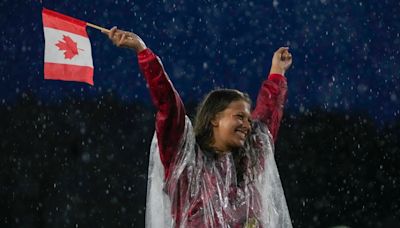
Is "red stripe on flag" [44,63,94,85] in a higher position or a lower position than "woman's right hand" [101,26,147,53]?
lower

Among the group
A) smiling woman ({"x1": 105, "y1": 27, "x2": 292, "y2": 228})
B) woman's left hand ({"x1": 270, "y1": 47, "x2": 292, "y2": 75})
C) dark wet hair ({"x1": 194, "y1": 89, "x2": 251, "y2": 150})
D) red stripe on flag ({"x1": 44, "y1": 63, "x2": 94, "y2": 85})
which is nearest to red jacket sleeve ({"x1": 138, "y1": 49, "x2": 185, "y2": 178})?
smiling woman ({"x1": 105, "y1": 27, "x2": 292, "y2": 228})

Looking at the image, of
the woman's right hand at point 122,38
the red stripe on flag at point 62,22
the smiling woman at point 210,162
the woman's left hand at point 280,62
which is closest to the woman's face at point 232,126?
the smiling woman at point 210,162

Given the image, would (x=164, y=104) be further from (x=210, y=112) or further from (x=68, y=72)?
(x=68, y=72)

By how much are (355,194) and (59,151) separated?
2367 millimetres

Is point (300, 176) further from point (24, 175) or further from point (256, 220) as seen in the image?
point (256, 220)

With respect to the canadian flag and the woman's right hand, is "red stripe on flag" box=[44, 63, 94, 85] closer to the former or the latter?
the canadian flag

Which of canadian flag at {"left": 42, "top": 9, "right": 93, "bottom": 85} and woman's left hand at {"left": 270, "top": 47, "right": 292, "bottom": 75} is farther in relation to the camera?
woman's left hand at {"left": 270, "top": 47, "right": 292, "bottom": 75}

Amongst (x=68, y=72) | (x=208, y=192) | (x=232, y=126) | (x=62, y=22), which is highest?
(x=62, y=22)

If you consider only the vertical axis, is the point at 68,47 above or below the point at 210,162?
above

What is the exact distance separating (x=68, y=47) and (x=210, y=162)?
54cm

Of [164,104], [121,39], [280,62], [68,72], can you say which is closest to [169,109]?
[164,104]

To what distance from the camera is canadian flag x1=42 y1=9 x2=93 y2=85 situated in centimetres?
229

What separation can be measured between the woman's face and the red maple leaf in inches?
18.1

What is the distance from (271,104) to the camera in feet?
7.72
